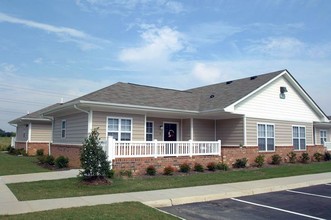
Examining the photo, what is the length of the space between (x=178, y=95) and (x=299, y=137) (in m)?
9.33

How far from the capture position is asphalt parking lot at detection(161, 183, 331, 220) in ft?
28.1

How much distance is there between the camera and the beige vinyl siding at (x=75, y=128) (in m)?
17.8

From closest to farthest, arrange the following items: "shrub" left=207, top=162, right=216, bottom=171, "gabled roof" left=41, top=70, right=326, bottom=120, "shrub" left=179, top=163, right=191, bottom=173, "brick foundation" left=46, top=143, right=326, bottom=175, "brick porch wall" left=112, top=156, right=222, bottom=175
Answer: "brick porch wall" left=112, top=156, right=222, bottom=175 → "brick foundation" left=46, top=143, right=326, bottom=175 → "shrub" left=179, top=163, right=191, bottom=173 → "shrub" left=207, top=162, right=216, bottom=171 → "gabled roof" left=41, top=70, right=326, bottom=120

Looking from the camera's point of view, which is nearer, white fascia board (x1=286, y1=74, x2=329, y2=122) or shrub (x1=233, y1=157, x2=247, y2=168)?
shrub (x1=233, y1=157, x2=247, y2=168)

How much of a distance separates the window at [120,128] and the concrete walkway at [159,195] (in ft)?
12.1

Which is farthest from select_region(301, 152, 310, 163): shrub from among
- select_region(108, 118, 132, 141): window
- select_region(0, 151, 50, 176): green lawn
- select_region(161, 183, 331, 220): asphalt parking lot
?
select_region(0, 151, 50, 176): green lawn

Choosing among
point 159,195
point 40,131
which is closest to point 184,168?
point 159,195

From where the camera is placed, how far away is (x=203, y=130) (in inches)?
877

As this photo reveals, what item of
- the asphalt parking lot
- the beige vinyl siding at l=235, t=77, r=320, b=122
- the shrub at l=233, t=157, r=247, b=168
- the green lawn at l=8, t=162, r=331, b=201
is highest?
the beige vinyl siding at l=235, t=77, r=320, b=122

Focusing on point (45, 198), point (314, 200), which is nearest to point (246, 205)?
point (314, 200)

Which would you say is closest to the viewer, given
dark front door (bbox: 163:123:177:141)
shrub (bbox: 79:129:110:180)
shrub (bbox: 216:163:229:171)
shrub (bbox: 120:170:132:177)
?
shrub (bbox: 79:129:110:180)

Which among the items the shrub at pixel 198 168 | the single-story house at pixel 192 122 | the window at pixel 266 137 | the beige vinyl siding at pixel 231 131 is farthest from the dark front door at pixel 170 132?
the window at pixel 266 137

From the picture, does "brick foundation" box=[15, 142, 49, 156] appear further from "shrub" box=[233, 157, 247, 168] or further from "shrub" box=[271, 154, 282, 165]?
"shrub" box=[271, 154, 282, 165]

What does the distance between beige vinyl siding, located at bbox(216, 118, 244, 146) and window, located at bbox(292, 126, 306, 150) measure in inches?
213
